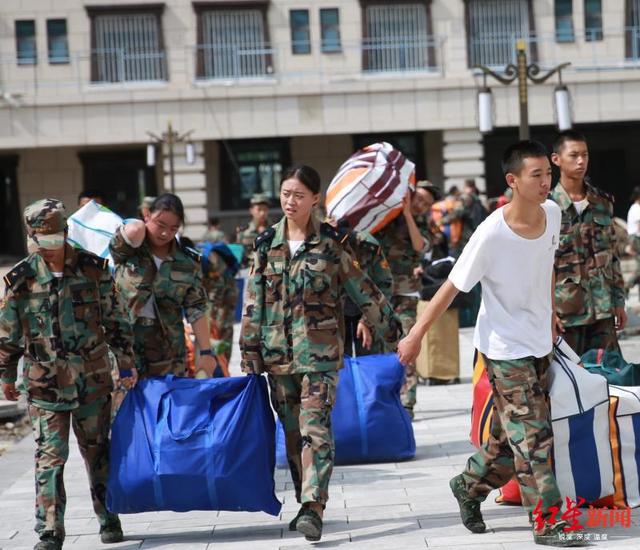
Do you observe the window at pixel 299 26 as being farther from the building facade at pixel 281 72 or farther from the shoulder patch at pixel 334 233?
the shoulder patch at pixel 334 233

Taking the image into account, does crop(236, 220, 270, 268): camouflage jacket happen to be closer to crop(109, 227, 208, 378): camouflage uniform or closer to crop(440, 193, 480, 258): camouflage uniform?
crop(440, 193, 480, 258): camouflage uniform

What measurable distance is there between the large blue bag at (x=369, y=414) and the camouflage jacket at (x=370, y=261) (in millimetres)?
433

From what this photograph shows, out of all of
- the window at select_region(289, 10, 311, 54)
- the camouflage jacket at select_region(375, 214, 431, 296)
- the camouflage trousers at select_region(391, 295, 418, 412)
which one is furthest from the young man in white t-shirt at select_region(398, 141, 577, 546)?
the window at select_region(289, 10, 311, 54)

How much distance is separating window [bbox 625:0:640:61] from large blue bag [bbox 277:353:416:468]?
2833cm

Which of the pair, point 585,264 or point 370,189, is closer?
point 585,264

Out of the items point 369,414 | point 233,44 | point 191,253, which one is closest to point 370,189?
point 369,414

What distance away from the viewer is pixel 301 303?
6617 mm

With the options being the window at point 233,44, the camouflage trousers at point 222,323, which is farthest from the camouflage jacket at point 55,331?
the window at point 233,44

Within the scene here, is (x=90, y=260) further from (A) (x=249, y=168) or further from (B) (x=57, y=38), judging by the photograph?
(A) (x=249, y=168)

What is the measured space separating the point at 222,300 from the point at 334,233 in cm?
612

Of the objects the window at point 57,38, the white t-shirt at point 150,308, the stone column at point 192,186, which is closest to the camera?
the white t-shirt at point 150,308

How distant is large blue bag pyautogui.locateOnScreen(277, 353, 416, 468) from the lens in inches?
331

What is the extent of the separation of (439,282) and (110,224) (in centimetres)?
582

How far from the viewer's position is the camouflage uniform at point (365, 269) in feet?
23.2
